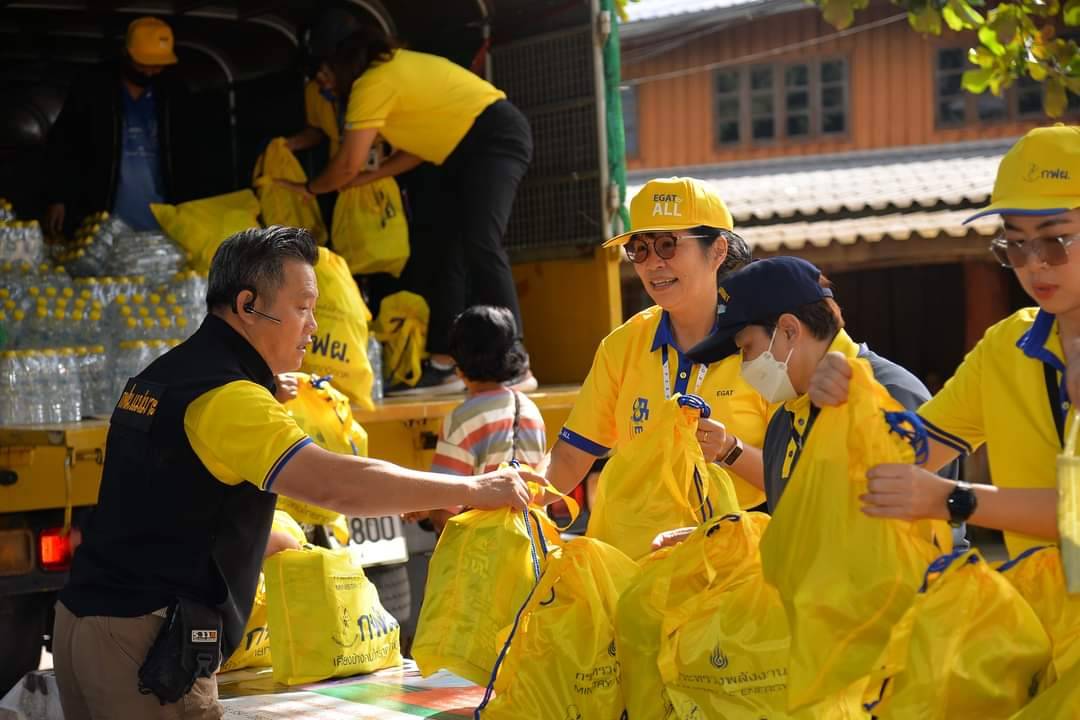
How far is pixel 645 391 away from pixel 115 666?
4.62 feet

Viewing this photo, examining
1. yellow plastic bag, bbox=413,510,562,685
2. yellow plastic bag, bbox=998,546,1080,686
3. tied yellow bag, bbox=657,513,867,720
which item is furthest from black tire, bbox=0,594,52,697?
yellow plastic bag, bbox=998,546,1080,686

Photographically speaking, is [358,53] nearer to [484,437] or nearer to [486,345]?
[486,345]

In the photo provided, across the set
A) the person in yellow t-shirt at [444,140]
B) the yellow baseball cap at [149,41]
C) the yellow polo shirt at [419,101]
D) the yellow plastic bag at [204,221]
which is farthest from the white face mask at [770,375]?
the yellow baseball cap at [149,41]

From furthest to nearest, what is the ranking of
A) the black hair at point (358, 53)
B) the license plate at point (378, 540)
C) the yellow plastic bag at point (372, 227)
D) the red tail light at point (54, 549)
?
the yellow plastic bag at point (372, 227) → the black hair at point (358, 53) → the license plate at point (378, 540) → the red tail light at point (54, 549)

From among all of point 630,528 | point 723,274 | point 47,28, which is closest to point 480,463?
point 723,274

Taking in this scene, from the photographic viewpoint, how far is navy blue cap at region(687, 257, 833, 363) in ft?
9.56

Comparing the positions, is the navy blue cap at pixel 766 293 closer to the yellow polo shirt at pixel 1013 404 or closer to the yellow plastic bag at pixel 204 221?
the yellow polo shirt at pixel 1013 404

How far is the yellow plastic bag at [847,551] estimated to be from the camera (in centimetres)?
247

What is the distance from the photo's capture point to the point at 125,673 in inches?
123

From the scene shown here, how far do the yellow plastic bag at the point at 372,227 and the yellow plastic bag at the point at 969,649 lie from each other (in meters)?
4.55

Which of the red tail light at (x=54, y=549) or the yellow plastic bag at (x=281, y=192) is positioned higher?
the yellow plastic bag at (x=281, y=192)

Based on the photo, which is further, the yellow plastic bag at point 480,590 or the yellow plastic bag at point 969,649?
the yellow plastic bag at point 480,590

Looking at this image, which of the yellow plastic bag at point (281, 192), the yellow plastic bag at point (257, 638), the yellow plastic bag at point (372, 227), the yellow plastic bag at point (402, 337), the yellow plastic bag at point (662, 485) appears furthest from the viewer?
the yellow plastic bag at point (281, 192)

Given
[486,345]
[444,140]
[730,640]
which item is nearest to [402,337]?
[444,140]
